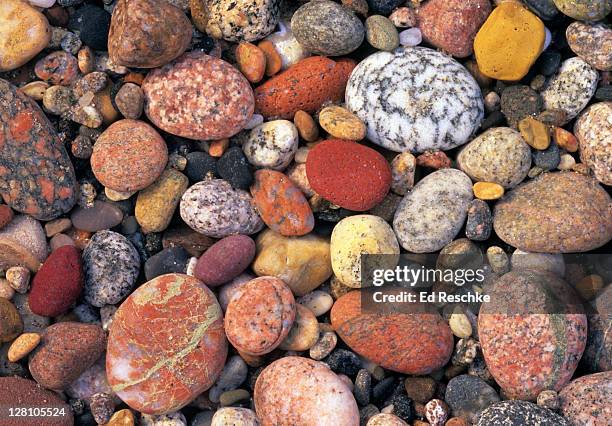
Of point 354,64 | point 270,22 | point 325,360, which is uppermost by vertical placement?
point 270,22

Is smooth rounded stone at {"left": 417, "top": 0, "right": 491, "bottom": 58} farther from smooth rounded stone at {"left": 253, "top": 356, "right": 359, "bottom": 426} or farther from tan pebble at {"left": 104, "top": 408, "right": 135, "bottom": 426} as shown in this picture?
tan pebble at {"left": 104, "top": 408, "right": 135, "bottom": 426}

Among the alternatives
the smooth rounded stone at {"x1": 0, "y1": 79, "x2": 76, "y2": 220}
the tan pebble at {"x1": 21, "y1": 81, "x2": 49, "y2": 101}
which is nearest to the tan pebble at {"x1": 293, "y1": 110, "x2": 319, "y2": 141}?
the smooth rounded stone at {"x1": 0, "y1": 79, "x2": 76, "y2": 220}

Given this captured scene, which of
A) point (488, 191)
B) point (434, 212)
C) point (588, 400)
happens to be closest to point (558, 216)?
point (488, 191)

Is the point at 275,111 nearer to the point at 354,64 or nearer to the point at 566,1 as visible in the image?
the point at 354,64

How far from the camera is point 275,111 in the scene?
13.0 ft

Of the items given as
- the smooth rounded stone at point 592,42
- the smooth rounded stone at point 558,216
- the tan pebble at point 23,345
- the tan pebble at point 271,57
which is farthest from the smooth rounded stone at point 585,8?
the tan pebble at point 23,345

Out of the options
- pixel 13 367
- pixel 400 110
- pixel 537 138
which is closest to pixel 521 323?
pixel 537 138

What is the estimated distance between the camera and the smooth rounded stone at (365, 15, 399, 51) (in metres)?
3.88

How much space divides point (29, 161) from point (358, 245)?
1970mm

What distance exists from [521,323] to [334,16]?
2.02 metres

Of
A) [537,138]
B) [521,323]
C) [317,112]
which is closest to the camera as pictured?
[521,323]

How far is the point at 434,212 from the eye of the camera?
3734 mm

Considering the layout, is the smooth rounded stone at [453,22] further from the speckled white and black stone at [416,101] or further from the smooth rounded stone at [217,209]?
the smooth rounded stone at [217,209]

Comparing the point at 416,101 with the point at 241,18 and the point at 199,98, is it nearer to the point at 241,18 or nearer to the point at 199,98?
the point at 241,18
